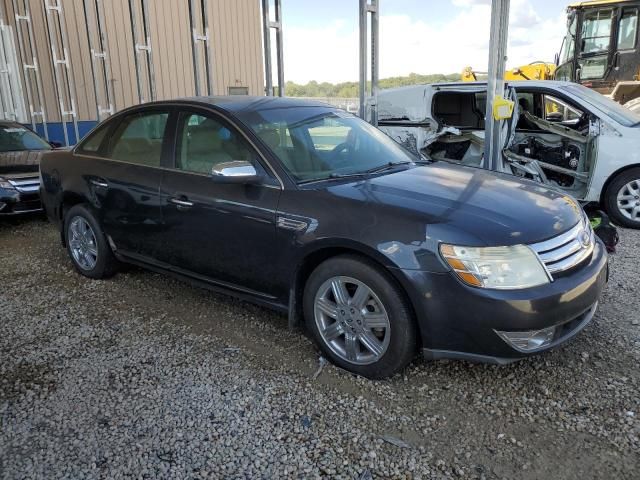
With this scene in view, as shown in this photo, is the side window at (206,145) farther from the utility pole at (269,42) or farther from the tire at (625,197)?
the tire at (625,197)

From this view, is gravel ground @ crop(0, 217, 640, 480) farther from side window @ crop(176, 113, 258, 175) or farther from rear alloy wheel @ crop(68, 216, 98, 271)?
side window @ crop(176, 113, 258, 175)

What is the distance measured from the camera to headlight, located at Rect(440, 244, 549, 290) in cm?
243

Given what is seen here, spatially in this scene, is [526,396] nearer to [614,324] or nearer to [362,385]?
[362,385]

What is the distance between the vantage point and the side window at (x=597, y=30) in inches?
478

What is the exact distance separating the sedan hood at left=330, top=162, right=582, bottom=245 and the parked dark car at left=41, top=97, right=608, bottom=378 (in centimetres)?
1

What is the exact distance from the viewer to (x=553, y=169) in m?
6.46

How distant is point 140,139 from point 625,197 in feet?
17.6

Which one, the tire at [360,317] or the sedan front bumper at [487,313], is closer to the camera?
the sedan front bumper at [487,313]

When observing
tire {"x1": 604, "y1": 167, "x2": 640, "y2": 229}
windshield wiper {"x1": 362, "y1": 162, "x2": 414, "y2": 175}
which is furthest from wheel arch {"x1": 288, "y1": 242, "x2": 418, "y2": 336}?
tire {"x1": 604, "y1": 167, "x2": 640, "y2": 229}

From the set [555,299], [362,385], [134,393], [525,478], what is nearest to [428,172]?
[555,299]

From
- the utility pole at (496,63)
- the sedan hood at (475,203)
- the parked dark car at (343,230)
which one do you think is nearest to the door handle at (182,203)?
the parked dark car at (343,230)

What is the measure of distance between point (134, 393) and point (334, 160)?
6.14ft

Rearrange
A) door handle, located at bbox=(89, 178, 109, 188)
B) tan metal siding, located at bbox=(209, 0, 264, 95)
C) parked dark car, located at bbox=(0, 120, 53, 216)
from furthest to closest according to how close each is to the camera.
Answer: tan metal siding, located at bbox=(209, 0, 264, 95), parked dark car, located at bbox=(0, 120, 53, 216), door handle, located at bbox=(89, 178, 109, 188)

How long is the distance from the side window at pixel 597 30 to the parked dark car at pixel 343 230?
1105 centimetres
